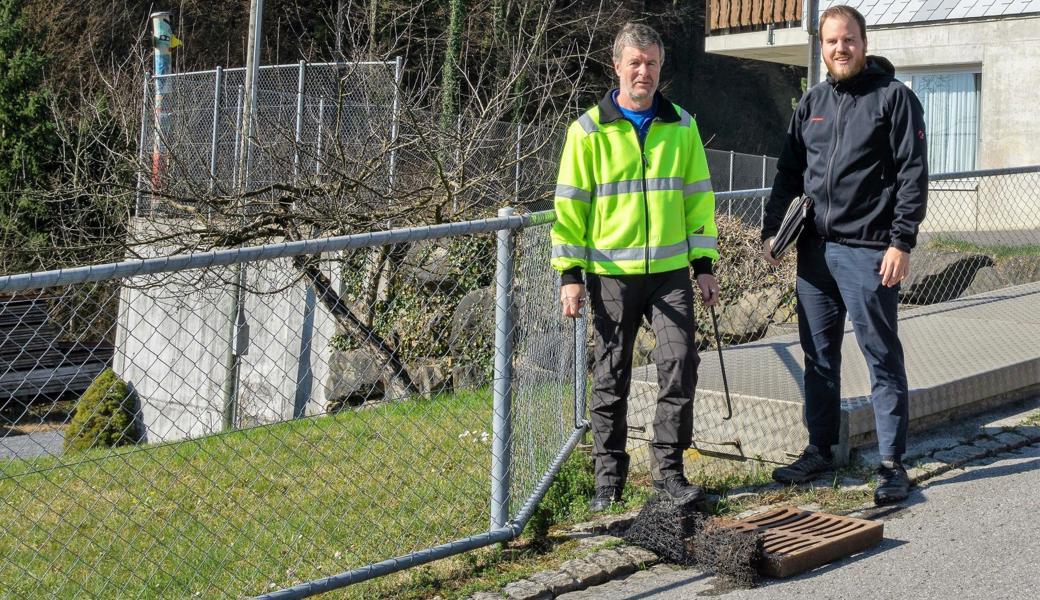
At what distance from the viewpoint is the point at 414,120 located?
11.8m

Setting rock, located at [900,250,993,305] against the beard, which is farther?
rock, located at [900,250,993,305]

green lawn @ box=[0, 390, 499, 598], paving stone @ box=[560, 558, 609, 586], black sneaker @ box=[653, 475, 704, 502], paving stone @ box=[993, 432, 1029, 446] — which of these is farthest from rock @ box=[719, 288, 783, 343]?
paving stone @ box=[560, 558, 609, 586]

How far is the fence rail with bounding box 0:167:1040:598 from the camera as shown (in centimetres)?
437

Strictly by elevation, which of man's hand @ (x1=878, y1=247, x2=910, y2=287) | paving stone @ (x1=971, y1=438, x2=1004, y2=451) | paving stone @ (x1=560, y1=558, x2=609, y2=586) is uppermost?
man's hand @ (x1=878, y1=247, x2=910, y2=287)

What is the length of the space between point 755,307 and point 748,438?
429 cm

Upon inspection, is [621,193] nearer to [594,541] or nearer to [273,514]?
[594,541]

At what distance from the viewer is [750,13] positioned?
68.5ft

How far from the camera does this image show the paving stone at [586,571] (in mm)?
4113

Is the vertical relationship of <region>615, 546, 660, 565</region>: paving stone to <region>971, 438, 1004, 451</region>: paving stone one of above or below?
A: below

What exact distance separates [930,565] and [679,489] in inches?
A: 38.1

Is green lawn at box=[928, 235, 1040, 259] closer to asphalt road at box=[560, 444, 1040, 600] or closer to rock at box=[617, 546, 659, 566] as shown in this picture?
asphalt road at box=[560, 444, 1040, 600]

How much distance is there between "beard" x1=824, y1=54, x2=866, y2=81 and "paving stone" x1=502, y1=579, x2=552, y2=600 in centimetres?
248

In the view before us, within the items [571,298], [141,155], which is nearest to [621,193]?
[571,298]

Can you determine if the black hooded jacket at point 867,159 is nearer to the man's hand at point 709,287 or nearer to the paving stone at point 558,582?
the man's hand at point 709,287
